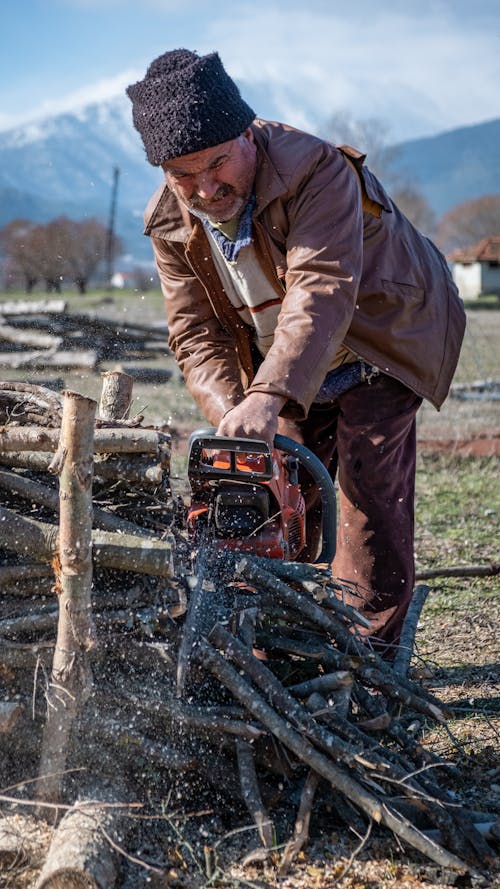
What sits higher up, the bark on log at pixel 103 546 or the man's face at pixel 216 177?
the man's face at pixel 216 177

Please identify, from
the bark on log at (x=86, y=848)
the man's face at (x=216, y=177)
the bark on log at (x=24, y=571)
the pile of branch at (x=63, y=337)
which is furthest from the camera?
the pile of branch at (x=63, y=337)

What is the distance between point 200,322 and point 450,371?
95cm

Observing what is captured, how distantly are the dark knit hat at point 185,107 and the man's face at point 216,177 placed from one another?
1.9 inches

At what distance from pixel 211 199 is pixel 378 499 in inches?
48.1

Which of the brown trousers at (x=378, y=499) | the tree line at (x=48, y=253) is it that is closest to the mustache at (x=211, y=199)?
the brown trousers at (x=378, y=499)

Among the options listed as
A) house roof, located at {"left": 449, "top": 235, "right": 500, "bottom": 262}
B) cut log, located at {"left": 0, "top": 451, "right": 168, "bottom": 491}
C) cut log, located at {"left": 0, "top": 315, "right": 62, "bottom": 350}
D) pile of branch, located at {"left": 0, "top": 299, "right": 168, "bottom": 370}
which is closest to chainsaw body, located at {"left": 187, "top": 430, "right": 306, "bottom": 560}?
cut log, located at {"left": 0, "top": 451, "right": 168, "bottom": 491}

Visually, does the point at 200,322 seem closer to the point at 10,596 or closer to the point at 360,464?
the point at 360,464

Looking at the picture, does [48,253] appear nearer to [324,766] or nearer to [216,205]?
[216,205]

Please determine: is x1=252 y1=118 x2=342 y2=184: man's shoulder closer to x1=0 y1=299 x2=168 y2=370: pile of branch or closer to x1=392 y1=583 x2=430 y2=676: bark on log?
x1=392 y1=583 x2=430 y2=676: bark on log

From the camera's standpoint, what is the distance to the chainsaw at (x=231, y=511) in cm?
251

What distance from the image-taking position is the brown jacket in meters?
2.68

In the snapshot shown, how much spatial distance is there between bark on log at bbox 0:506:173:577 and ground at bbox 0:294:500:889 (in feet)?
2.14

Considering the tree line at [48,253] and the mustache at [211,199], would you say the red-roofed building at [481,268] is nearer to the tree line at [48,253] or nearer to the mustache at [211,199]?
the tree line at [48,253]

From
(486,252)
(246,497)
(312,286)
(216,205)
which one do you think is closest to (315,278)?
(312,286)
